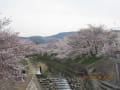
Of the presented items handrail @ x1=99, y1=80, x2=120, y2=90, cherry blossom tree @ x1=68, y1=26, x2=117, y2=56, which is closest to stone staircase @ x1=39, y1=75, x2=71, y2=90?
handrail @ x1=99, y1=80, x2=120, y2=90

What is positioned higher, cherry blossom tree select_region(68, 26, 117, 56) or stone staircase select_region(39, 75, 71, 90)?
cherry blossom tree select_region(68, 26, 117, 56)

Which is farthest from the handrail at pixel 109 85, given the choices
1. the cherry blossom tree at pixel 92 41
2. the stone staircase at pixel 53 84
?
the cherry blossom tree at pixel 92 41

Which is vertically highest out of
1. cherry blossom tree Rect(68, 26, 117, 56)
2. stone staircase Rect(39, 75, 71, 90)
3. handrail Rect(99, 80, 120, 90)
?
cherry blossom tree Rect(68, 26, 117, 56)

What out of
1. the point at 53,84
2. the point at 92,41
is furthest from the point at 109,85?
the point at 92,41

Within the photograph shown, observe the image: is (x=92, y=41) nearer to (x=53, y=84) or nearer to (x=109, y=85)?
(x=109, y=85)

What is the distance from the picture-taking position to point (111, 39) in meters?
44.2

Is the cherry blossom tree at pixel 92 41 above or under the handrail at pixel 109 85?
above

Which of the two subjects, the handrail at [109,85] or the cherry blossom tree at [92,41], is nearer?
the handrail at [109,85]

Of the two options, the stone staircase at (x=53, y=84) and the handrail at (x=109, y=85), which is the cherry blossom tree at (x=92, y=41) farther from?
the stone staircase at (x=53, y=84)

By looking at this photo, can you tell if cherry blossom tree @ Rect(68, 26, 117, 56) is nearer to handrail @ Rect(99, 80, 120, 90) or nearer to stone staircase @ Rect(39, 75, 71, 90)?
handrail @ Rect(99, 80, 120, 90)

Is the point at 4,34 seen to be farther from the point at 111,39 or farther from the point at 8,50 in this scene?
the point at 111,39

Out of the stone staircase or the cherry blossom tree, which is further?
the cherry blossom tree

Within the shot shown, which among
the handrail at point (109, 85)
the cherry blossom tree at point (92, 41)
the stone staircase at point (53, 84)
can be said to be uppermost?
the cherry blossom tree at point (92, 41)

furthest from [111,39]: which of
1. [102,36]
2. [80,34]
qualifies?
[80,34]
